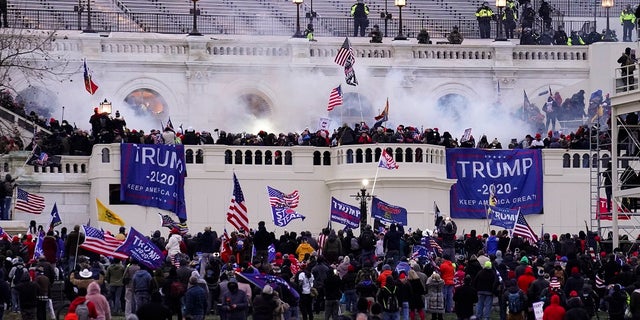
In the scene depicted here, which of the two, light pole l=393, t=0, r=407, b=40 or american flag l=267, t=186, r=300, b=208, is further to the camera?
light pole l=393, t=0, r=407, b=40

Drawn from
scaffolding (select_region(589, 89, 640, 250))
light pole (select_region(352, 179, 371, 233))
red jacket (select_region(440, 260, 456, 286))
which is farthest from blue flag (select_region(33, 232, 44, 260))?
scaffolding (select_region(589, 89, 640, 250))

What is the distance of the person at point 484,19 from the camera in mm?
88250

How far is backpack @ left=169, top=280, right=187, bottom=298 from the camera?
53812 mm

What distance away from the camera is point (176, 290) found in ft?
177

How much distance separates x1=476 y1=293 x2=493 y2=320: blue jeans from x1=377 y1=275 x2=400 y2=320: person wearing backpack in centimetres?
306

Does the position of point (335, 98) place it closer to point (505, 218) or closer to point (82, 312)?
point (505, 218)

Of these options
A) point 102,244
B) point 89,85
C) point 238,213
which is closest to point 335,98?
point 89,85

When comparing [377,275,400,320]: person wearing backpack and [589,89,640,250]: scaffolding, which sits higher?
[589,89,640,250]: scaffolding

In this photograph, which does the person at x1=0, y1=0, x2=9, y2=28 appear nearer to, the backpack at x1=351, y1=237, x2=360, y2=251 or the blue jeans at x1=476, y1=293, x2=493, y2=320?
the backpack at x1=351, y1=237, x2=360, y2=251

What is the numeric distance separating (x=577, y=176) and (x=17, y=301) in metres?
24.9

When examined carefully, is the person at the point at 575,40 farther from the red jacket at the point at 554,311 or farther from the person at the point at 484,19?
the red jacket at the point at 554,311

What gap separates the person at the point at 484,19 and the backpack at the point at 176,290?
36137 mm

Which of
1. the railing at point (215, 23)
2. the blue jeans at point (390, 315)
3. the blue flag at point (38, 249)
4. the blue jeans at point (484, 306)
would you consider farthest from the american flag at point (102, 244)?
the railing at point (215, 23)

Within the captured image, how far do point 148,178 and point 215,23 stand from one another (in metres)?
16.2
